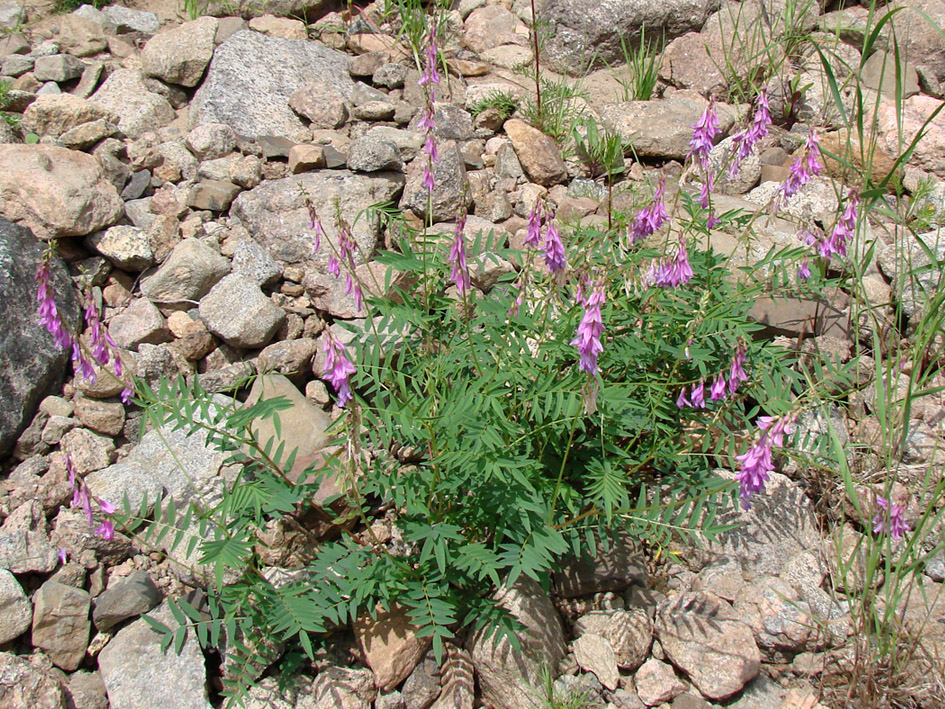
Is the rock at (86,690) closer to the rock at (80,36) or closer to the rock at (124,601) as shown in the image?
the rock at (124,601)

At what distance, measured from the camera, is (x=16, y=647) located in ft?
10.6

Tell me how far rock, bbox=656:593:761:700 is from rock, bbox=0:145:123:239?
3.86m

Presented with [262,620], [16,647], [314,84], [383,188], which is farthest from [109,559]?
[314,84]

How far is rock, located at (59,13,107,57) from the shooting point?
248 inches

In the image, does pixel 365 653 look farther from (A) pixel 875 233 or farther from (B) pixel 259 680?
(A) pixel 875 233

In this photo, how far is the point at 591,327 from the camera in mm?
2508

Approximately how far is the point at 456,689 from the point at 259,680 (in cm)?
81

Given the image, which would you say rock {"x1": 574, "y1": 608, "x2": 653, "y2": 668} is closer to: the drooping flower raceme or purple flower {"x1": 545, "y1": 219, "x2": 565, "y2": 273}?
the drooping flower raceme

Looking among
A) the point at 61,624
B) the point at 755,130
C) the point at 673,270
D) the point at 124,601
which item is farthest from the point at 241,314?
the point at 755,130

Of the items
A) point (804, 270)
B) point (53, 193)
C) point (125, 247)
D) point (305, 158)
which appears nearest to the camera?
point (804, 270)

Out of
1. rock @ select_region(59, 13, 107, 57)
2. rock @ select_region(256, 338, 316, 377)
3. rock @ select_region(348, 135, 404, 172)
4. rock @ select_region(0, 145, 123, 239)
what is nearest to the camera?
rock @ select_region(256, 338, 316, 377)

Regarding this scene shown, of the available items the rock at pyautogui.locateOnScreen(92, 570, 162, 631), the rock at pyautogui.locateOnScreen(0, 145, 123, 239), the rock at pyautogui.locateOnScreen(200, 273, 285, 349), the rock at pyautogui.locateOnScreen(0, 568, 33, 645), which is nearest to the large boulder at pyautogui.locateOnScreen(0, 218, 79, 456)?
the rock at pyautogui.locateOnScreen(0, 145, 123, 239)

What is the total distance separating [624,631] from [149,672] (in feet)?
6.55

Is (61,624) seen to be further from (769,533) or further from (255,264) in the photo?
(769,533)
